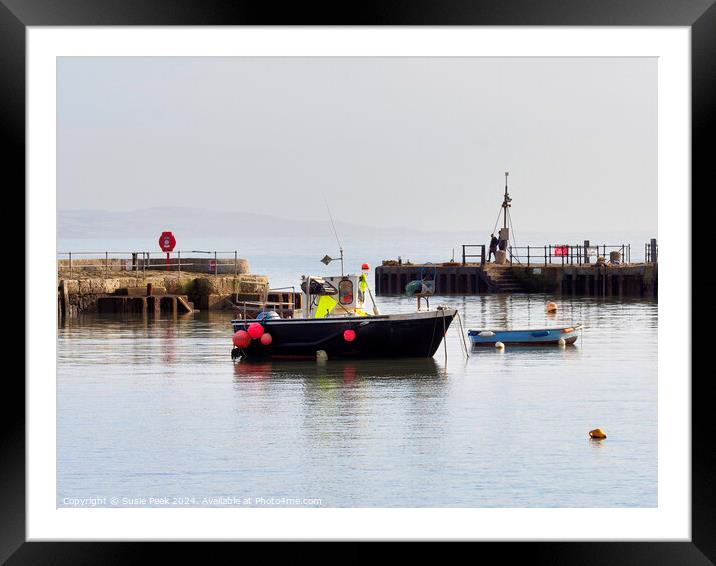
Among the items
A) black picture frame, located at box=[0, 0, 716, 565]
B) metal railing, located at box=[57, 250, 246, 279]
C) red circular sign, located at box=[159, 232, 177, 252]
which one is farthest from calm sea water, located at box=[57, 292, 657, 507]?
red circular sign, located at box=[159, 232, 177, 252]

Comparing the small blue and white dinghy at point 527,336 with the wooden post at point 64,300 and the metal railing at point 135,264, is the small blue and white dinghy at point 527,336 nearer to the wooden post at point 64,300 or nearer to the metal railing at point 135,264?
the wooden post at point 64,300

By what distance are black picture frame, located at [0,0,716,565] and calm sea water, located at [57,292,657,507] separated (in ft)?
12.6

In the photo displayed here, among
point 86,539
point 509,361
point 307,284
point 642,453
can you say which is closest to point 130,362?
point 307,284

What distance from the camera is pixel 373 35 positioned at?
560cm

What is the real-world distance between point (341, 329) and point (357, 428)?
491 cm

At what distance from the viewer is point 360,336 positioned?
1770 cm

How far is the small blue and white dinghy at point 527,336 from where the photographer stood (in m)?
22.3

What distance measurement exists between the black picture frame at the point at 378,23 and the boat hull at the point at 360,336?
40.5ft

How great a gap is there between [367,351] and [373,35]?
1252cm

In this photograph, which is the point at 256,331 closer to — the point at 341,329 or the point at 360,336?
the point at 341,329

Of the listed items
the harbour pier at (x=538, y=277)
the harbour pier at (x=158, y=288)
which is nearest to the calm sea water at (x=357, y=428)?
the harbour pier at (x=158, y=288)

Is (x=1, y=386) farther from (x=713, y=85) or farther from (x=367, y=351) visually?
(x=367, y=351)

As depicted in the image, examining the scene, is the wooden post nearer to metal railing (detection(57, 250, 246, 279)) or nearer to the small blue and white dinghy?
metal railing (detection(57, 250, 246, 279))

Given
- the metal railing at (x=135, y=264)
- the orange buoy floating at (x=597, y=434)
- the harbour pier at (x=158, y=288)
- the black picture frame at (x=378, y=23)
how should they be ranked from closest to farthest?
the black picture frame at (x=378, y=23)
the orange buoy floating at (x=597, y=434)
the harbour pier at (x=158, y=288)
the metal railing at (x=135, y=264)
